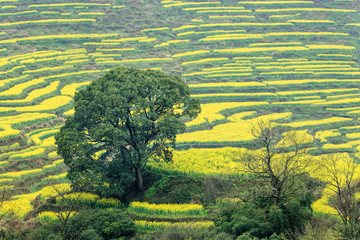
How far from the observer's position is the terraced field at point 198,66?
32.2 meters

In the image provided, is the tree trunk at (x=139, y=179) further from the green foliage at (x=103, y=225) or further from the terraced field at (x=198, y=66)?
the green foliage at (x=103, y=225)

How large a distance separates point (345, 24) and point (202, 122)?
124 ft

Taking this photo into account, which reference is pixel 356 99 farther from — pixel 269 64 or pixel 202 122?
pixel 202 122

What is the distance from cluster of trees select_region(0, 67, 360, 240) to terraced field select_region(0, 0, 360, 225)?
2466mm

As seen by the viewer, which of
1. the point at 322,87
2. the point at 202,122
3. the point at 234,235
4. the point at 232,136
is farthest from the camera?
the point at 322,87

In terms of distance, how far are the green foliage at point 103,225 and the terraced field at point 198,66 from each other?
993 mm

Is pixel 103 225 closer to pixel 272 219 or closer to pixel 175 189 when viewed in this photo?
pixel 175 189

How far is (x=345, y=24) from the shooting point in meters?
61.2

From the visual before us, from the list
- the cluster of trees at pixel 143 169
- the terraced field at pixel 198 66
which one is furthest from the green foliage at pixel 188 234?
the terraced field at pixel 198 66

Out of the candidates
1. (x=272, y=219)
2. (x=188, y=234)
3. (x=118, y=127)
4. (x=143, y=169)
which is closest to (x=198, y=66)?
(x=143, y=169)

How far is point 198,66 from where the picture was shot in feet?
170

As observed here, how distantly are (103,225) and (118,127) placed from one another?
6.27 meters

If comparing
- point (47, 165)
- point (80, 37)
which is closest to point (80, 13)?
point (80, 37)

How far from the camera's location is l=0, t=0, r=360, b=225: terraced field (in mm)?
32219
